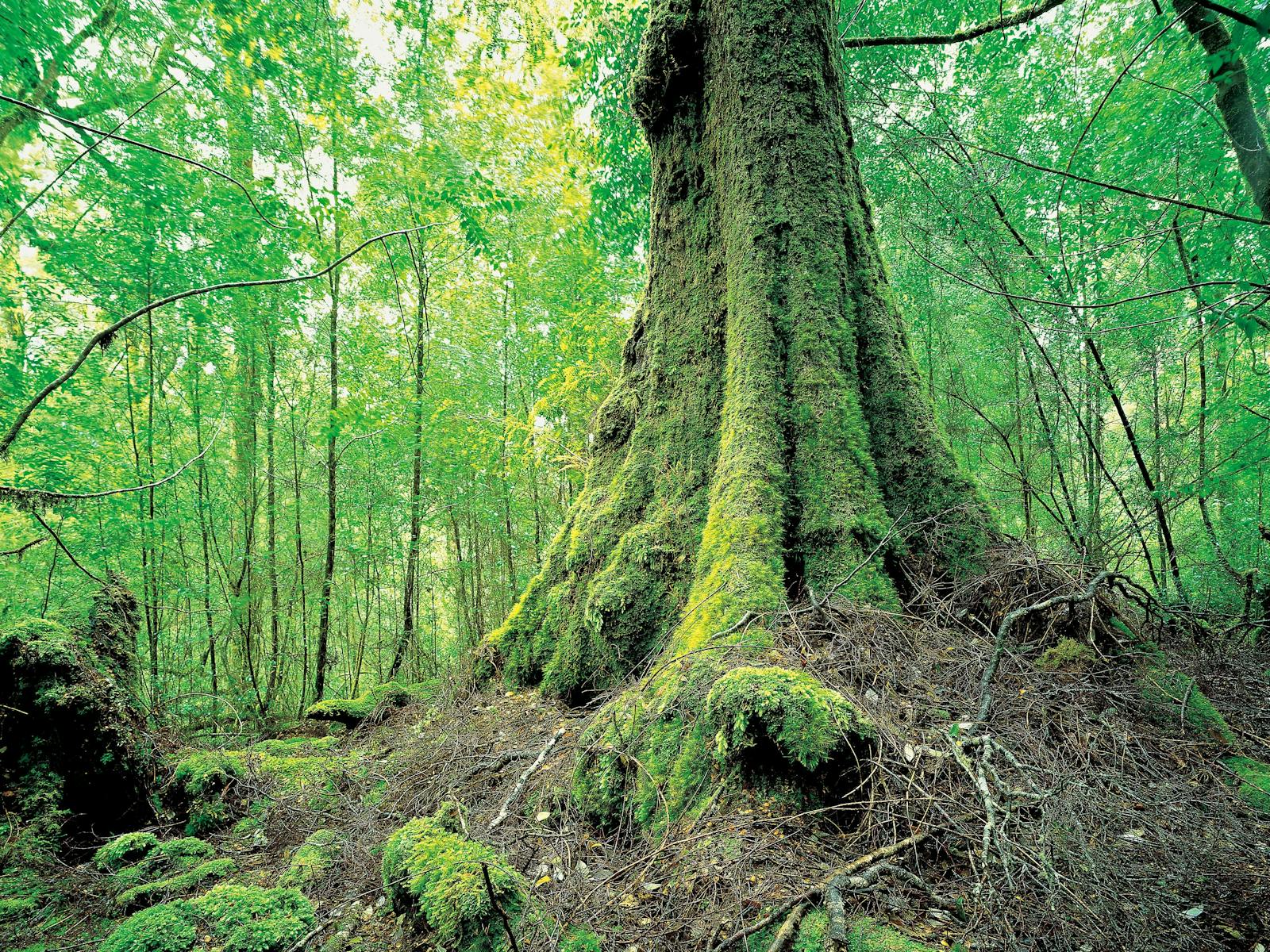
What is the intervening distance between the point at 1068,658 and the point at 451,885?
3.11 m

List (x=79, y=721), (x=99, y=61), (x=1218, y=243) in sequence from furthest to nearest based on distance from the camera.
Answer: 1. (x=99, y=61)
2. (x=1218, y=243)
3. (x=79, y=721)

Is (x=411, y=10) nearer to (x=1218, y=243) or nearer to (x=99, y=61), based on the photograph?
(x=99, y=61)

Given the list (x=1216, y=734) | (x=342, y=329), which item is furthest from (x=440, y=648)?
(x=1216, y=734)

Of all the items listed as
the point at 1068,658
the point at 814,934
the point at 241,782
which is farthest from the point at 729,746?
the point at 241,782

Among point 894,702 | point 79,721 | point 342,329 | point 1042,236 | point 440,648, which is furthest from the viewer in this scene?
point 440,648

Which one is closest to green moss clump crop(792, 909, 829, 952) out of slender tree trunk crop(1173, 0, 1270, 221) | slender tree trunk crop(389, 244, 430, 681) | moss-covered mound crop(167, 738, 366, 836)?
moss-covered mound crop(167, 738, 366, 836)

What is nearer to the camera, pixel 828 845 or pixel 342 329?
pixel 828 845

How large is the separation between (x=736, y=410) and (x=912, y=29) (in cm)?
633

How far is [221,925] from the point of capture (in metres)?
2.16

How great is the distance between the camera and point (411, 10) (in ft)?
20.4

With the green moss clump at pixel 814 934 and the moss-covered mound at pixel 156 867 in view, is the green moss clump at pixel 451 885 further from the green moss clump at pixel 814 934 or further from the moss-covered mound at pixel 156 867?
the moss-covered mound at pixel 156 867

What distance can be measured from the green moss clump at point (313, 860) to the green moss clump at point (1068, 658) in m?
4.07

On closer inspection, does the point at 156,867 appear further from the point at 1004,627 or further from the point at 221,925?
the point at 1004,627

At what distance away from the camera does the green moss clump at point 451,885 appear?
6.26 ft
